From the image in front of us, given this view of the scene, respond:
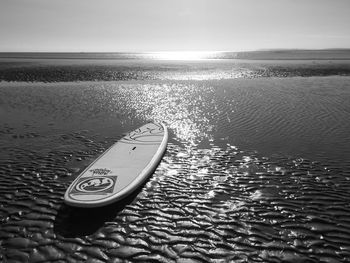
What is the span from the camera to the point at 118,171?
14.1m

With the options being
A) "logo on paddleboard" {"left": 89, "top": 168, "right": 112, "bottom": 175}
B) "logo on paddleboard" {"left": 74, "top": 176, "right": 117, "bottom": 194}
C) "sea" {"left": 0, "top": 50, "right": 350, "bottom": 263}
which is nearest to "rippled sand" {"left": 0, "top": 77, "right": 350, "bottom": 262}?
"sea" {"left": 0, "top": 50, "right": 350, "bottom": 263}

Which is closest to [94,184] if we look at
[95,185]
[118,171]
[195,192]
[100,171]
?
[95,185]

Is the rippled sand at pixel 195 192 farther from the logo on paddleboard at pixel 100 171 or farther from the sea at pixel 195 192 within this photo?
the logo on paddleboard at pixel 100 171

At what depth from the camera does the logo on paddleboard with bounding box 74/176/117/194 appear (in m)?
11.9

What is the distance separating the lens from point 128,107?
3169cm

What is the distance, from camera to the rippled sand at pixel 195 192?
9484 mm

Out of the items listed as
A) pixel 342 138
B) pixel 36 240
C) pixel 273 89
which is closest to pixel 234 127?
pixel 342 138

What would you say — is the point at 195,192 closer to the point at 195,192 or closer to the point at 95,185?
the point at 195,192

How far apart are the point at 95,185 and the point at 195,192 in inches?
178

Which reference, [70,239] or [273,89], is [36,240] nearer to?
[70,239]

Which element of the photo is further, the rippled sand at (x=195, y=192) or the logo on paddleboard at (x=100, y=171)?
the logo on paddleboard at (x=100, y=171)

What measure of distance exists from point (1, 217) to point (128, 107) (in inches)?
846

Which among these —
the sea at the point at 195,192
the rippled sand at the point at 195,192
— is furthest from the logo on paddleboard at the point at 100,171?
the rippled sand at the point at 195,192

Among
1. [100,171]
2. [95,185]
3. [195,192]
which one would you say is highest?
[100,171]
